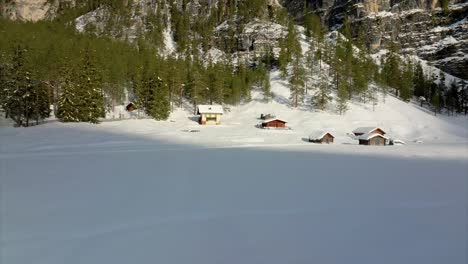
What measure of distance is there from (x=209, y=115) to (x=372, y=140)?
30.6 m

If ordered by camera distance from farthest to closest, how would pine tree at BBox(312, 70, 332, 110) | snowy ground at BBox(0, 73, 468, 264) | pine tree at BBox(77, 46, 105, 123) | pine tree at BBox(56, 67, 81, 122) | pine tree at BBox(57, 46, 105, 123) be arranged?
pine tree at BBox(312, 70, 332, 110) < pine tree at BBox(77, 46, 105, 123) < pine tree at BBox(57, 46, 105, 123) < pine tree at BBox(56, 67, 81, 122) < snowy ground at BBox(0, 73, 468, 264)

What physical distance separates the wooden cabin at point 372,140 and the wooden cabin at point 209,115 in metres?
27.8

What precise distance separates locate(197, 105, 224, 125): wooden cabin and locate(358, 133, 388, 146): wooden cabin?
2780 cm

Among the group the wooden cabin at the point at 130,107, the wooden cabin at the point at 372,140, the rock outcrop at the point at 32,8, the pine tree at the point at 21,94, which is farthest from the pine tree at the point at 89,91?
the rock outcrop at the point at 32,8

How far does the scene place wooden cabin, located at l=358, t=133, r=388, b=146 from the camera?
45947mm

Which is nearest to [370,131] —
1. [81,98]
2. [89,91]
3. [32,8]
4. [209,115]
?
[209,115]

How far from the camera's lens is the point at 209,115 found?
61656 millimetres

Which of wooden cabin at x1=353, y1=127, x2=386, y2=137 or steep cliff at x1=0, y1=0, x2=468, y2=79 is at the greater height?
steep cliff at x1=0, y1=0, x2=468, y2=79

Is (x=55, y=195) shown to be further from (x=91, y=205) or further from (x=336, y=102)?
(x=336, y=102)

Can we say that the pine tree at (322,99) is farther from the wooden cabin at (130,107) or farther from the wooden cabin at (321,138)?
the wooden cabin at (130,107)

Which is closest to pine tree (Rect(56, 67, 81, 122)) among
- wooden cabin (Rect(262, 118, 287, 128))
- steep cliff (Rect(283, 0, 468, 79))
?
wooden cabin (Rect(262, 118, 287, 128))

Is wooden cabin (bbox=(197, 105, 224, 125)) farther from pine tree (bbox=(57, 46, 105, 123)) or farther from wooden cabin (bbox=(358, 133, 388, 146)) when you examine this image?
wooden cabin (bbox=(358, 133, 388, 146))

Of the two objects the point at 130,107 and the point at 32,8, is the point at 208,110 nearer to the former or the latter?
the point at 130,107

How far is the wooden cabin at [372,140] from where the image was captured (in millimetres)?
45947
